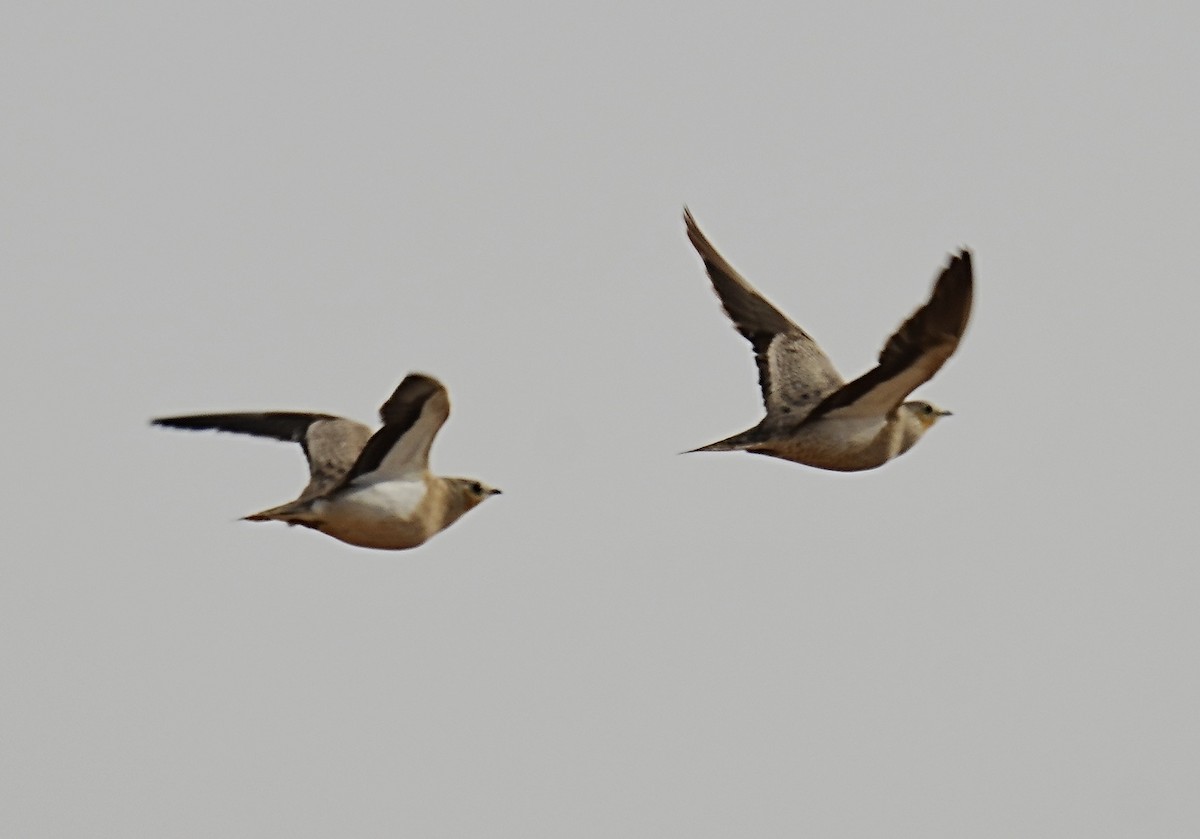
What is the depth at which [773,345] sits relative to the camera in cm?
2384

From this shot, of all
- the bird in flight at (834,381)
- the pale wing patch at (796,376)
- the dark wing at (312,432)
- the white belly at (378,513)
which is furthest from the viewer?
the pale wing patch at (796,376)

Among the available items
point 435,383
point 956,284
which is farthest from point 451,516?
point 956,284

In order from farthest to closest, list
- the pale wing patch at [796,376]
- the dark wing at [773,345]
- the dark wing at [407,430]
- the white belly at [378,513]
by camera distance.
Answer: the dark wing at [773,345], the pale wing patch at [796,376], the white belly at [378,513], the dark wing at [407,430]

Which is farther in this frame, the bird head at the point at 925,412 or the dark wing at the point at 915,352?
the bird head at the point at 925,412

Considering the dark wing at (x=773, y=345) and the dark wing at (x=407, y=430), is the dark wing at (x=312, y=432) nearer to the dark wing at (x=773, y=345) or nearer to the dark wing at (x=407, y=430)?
the dark wing at (x=407, y=430)

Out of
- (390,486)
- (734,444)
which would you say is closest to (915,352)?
(734,444)

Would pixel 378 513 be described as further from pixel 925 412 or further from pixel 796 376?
pixel 925 412

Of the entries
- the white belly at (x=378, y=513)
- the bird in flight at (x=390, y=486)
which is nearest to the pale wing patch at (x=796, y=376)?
the bird in flight at (x=390, y=486)

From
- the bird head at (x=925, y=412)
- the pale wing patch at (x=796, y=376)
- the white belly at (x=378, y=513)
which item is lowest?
the white belly at (x=378, y=513)

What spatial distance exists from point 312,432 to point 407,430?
9.77 ft

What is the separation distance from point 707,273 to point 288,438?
4.44m

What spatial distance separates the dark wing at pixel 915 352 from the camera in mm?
19219

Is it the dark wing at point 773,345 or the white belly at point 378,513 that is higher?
the dark wing at point 773,345

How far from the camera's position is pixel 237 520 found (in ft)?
65.8
